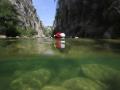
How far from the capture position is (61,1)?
99.6 meters

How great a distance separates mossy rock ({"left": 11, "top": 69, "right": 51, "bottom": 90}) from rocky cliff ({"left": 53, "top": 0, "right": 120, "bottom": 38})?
48175 millimetres

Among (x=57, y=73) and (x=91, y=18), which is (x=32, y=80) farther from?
(x=91, y=18)

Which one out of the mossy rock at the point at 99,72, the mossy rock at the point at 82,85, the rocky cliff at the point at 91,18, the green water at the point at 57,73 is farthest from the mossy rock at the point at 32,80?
the rocky cliff at the point at 91,18

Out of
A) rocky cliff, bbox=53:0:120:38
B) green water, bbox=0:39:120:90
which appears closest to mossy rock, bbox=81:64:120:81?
green water, bbox=0:39:120:90

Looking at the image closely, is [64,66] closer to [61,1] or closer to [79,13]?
[79,13]

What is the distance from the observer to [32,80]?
960 cm

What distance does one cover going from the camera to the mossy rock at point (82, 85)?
8.63 meters

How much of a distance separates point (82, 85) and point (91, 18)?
67435mm

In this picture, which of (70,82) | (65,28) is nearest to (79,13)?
(65,28)

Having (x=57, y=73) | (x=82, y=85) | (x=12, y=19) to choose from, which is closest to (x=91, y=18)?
(x=12, y=19)

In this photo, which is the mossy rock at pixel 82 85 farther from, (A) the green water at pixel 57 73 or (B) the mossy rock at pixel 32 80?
(B) the mossy rock at pixel 32 80

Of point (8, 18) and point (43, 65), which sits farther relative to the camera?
point (8, 18)

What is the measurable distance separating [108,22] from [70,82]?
5978 centimetres

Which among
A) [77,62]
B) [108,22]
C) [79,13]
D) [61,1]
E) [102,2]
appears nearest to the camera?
[77,62]
